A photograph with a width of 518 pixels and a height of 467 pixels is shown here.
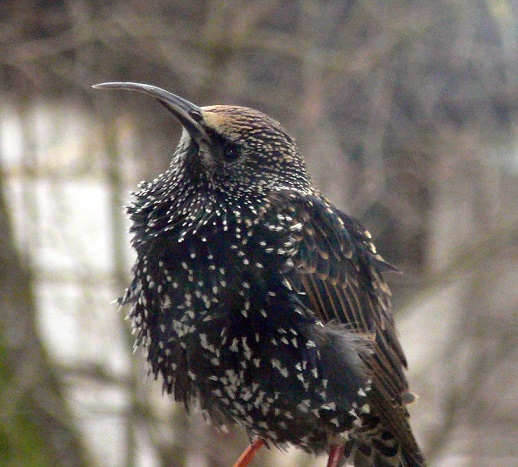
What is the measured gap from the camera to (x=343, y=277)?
3238 millimetres

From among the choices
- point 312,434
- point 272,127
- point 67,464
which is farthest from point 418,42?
point 67,464

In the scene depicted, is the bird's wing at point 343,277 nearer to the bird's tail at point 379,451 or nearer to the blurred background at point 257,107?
the bird's tail at point 379,451

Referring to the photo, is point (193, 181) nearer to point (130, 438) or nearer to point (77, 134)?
point (77, 134)

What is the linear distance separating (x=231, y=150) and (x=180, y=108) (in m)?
0.26

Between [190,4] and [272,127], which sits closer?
[272,127]

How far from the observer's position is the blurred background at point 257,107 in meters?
6.22

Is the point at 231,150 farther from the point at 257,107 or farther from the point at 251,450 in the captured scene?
the point at 257,107

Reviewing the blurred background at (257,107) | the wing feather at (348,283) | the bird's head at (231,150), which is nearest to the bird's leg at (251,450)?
the wing feather at (348,283)

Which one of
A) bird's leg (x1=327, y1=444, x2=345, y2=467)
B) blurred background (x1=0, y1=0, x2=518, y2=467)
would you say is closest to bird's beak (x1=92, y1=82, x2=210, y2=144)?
bird's leg (x1=327, y1=444, x2=345, y2=467)

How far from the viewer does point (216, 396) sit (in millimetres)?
3057

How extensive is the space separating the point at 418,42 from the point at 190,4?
1.64 metres

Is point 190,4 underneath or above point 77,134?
above

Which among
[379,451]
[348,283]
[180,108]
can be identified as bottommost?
[379,451]

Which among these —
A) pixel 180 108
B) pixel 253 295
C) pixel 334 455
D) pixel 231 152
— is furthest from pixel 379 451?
pixel 180 108
